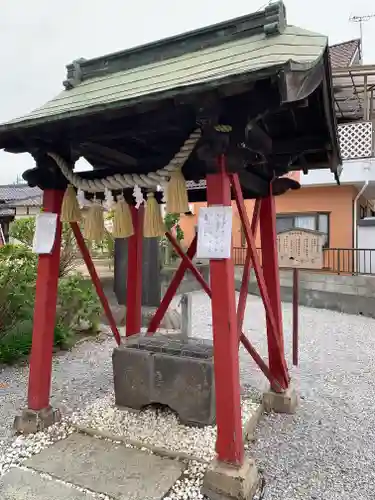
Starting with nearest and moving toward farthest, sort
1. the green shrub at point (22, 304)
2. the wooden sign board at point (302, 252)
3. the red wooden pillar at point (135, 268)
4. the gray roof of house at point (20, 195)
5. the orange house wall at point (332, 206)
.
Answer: the red wooden pillar at point (135, 268)
the wooden sign board at point (302, 252)
the green shrub at point (22, 304)
the orange house wall at point (332, 206)
the gray roof of house at point (20, 195)

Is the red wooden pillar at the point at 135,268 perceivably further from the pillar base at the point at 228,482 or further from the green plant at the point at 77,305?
the green plant at the point at 77,305

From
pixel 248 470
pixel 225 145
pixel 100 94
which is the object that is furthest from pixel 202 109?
pixel 248 470

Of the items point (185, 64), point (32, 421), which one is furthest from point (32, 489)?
point (185, 64)

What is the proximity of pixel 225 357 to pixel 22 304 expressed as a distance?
14.3ft

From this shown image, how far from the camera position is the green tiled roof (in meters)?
2.28

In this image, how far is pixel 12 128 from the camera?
301 cm

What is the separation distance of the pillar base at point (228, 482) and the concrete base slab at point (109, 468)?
31 cm

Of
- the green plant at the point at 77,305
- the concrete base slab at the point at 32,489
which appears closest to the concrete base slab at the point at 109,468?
the concrete base slab at the point at 32,489

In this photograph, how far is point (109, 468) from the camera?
3.02m

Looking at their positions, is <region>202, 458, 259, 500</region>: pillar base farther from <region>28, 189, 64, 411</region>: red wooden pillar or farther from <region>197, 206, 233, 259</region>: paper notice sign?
<region>28, 189, 64, 411</region>: red wooden pillar

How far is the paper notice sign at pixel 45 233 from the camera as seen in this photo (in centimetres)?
361

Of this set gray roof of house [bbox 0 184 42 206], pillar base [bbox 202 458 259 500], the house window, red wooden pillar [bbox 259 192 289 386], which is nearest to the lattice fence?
the house window

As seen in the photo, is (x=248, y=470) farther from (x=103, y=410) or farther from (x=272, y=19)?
(x=272, y=19)

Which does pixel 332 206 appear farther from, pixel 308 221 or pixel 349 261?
pixel 349 261
